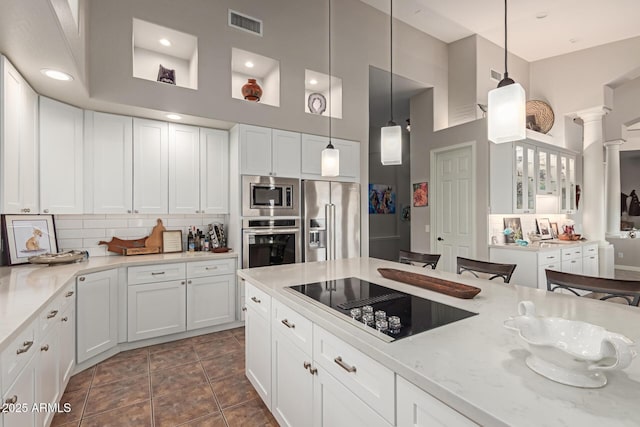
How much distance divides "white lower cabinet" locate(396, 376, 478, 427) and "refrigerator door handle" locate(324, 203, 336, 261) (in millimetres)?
3243

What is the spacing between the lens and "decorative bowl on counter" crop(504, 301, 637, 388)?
2.45ft

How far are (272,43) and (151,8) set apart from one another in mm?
1336

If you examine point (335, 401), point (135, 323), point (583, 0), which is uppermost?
point (583, 0)

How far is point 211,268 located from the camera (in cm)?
344

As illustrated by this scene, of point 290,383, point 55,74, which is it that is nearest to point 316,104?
point 55,74

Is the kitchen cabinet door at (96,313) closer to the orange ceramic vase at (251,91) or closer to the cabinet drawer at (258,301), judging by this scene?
the cabinet drawer at (258,301)

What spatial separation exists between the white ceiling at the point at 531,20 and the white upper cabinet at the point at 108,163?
3.84 m

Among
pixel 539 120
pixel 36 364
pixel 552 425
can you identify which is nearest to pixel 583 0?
pixel 539 120

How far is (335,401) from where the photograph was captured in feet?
4.29

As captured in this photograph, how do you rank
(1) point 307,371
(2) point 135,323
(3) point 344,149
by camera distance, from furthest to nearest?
(3) point 344,149 → (2) point 135,323 → (1) point 307,371

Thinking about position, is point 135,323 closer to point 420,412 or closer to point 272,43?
point 420,412

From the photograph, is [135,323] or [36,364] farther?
[135,323]

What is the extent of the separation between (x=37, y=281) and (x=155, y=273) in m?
1.06

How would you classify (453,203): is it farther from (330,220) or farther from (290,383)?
(290,383)
